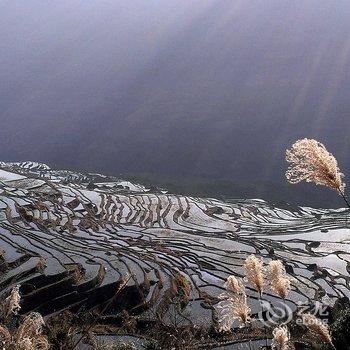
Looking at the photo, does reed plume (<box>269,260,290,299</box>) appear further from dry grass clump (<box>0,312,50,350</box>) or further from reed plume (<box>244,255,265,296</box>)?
dry grass clump (<box>0,312,50,350</box>)

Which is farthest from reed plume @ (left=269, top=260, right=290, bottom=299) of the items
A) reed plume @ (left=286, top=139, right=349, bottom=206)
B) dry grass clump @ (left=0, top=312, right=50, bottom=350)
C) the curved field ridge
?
the curved field ridge

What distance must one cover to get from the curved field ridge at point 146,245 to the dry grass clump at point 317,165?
7.10 m

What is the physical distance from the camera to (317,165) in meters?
4.39

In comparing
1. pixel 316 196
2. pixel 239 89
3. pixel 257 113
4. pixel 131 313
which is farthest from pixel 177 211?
pixel 239 89

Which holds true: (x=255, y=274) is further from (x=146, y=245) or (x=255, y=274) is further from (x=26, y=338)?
(x=146, y=245)

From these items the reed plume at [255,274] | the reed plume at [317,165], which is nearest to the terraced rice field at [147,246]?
the reed plume at [255,274]

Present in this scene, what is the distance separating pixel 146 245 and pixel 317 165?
1217cm

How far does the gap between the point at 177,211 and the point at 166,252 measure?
19.1 ft

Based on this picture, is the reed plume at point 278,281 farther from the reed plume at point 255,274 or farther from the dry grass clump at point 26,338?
the dry grass clump at point 26,338

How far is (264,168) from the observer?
56750 mm

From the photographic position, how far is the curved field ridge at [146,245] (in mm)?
12094

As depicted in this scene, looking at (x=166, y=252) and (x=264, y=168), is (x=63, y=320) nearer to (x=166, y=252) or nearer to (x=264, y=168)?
(x=166, y=252)

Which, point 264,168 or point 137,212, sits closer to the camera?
point 137,212

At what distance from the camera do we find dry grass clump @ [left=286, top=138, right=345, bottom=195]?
4343mm
